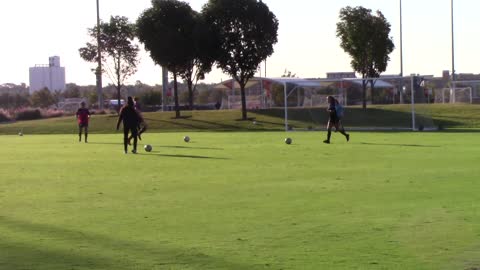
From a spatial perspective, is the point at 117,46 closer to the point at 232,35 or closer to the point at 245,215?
the point at 232,35

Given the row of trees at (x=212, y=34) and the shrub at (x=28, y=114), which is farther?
the shrub at (x=28, y=114)

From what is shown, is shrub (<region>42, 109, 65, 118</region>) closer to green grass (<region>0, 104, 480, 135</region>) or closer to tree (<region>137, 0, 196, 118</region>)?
green grass (<region>0, 104, 480, 135</region>)

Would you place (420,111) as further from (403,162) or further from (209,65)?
(403,162)

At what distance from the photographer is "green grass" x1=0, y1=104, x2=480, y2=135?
42062 mm

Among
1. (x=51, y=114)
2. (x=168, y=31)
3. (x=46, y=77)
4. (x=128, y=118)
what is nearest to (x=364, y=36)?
(x=168, y=31)

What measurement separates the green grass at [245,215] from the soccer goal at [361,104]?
22.3 m

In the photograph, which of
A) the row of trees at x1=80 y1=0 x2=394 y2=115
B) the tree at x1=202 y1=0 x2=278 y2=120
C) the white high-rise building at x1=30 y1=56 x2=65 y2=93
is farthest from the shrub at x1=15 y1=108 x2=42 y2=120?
the white high-rise building at x1=30 y1=56 x2=65 y2=93

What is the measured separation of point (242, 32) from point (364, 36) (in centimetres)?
839

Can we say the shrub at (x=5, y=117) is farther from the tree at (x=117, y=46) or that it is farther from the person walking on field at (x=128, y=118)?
the person walking on field at (x=128, y=118)

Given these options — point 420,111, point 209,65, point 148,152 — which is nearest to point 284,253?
point 148,152

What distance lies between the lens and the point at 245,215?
10.1 metres

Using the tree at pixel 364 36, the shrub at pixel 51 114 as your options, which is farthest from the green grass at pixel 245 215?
the shrub at pixel 51 114

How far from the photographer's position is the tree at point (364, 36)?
47844 mm

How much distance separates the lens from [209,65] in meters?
51.0
